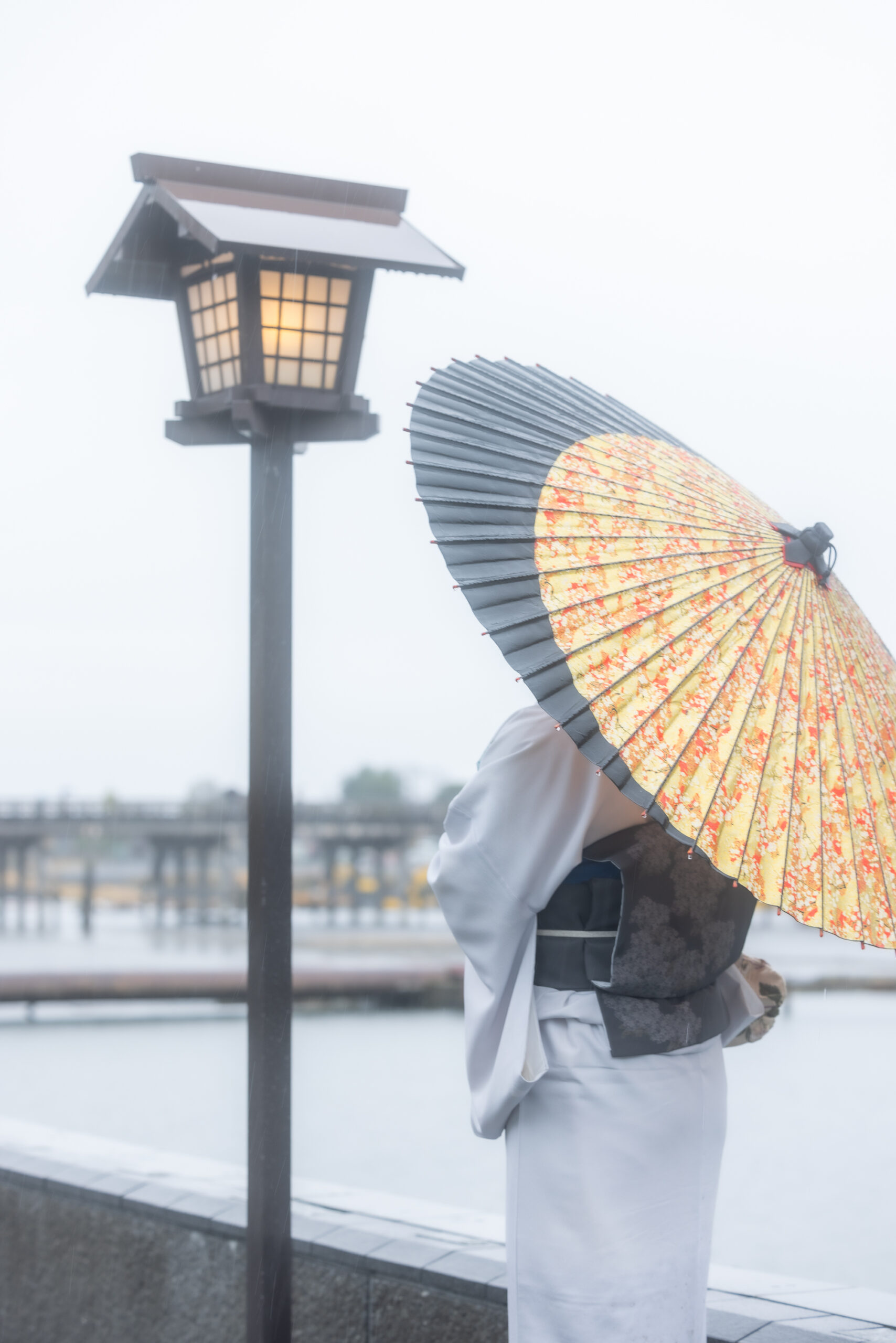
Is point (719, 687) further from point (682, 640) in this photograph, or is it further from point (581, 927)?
point (581, 927)

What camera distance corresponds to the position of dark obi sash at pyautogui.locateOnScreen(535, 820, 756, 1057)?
5.49ft

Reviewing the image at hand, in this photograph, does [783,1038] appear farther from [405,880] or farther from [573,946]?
[405,880]

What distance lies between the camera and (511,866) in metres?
1.67

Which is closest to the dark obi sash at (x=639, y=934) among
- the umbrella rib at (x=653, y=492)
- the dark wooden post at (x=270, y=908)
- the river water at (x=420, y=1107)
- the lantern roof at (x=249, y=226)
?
the umbrella rib at (x=653, y=492)

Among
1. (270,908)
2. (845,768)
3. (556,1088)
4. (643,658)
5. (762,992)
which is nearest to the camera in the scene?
(643,658)

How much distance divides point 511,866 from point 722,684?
39 cm

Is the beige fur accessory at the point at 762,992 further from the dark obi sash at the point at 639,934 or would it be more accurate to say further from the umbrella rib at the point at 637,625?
the umbrella rib at the point at 637,625

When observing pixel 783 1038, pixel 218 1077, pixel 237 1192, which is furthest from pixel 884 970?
pixel 237 1192

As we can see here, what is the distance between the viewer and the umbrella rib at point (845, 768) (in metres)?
1.51

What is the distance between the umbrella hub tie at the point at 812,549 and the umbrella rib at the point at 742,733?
0.10 feet

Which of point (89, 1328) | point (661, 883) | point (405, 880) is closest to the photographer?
point (661, 883)

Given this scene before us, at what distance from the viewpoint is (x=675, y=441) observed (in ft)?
6.32

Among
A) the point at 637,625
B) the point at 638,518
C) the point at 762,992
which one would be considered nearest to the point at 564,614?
the point at 637,625

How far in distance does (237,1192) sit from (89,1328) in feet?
1.60
